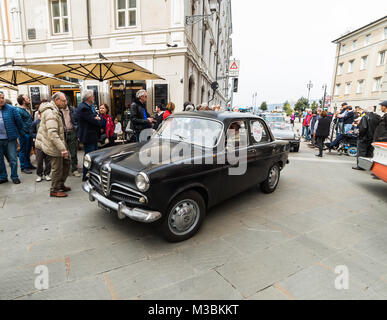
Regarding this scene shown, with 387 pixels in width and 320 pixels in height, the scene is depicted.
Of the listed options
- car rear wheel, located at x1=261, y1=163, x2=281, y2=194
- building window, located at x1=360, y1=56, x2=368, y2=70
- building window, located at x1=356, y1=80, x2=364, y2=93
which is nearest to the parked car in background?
car rear wheel, located at x1=261, y1=163, x2=281, y2=194

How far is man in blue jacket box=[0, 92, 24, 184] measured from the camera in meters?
4.93

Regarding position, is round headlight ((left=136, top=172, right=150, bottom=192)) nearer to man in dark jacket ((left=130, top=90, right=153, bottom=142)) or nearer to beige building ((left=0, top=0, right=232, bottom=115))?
man in dark jacket ((left=130, top=90, right=153, bottom=142))

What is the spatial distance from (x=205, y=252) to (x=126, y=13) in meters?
12.2

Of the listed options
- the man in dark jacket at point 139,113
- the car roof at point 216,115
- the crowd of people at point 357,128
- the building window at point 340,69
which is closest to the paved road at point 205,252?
the car roof at point 216,115

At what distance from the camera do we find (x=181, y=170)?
2.89 metres

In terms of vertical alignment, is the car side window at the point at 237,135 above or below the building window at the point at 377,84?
below

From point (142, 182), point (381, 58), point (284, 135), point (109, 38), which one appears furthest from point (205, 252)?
point (381, 58)

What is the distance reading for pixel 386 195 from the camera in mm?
5281

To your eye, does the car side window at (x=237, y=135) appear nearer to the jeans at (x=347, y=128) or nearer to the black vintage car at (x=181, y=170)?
the black vintage car at (x=181, y=170)

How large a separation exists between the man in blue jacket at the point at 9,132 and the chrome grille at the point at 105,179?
346cm

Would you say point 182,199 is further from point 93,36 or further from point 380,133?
point 93,36

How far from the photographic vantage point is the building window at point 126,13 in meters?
11.0

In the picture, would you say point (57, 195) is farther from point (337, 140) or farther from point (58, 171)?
point (337, 140)
